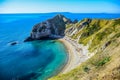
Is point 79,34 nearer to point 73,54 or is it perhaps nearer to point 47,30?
point 47,30

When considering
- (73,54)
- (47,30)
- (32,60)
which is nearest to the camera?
(32,60)

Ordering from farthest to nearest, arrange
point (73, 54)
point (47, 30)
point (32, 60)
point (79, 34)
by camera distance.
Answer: point (47, 30), point (79, 34), point (73, 54), point (32, 60)

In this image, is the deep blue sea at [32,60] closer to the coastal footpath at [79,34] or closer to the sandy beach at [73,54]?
the sandy beach at [73,54]

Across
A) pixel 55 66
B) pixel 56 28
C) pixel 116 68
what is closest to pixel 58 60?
pixel 55 66

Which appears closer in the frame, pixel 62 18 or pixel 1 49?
pixel 1 49

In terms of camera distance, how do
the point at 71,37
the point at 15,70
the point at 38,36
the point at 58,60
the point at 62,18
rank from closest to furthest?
the point at 15,70 < the point at 58,60 < the point at 71,37 < the point at 38,36 < the point at 62,18

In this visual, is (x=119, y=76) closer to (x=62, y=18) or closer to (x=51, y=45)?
(x=51, y=45)

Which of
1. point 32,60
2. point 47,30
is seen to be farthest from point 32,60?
point 47,30

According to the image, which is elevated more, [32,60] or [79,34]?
[79,34]

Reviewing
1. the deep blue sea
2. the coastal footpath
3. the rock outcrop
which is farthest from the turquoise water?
the rock outcrop
